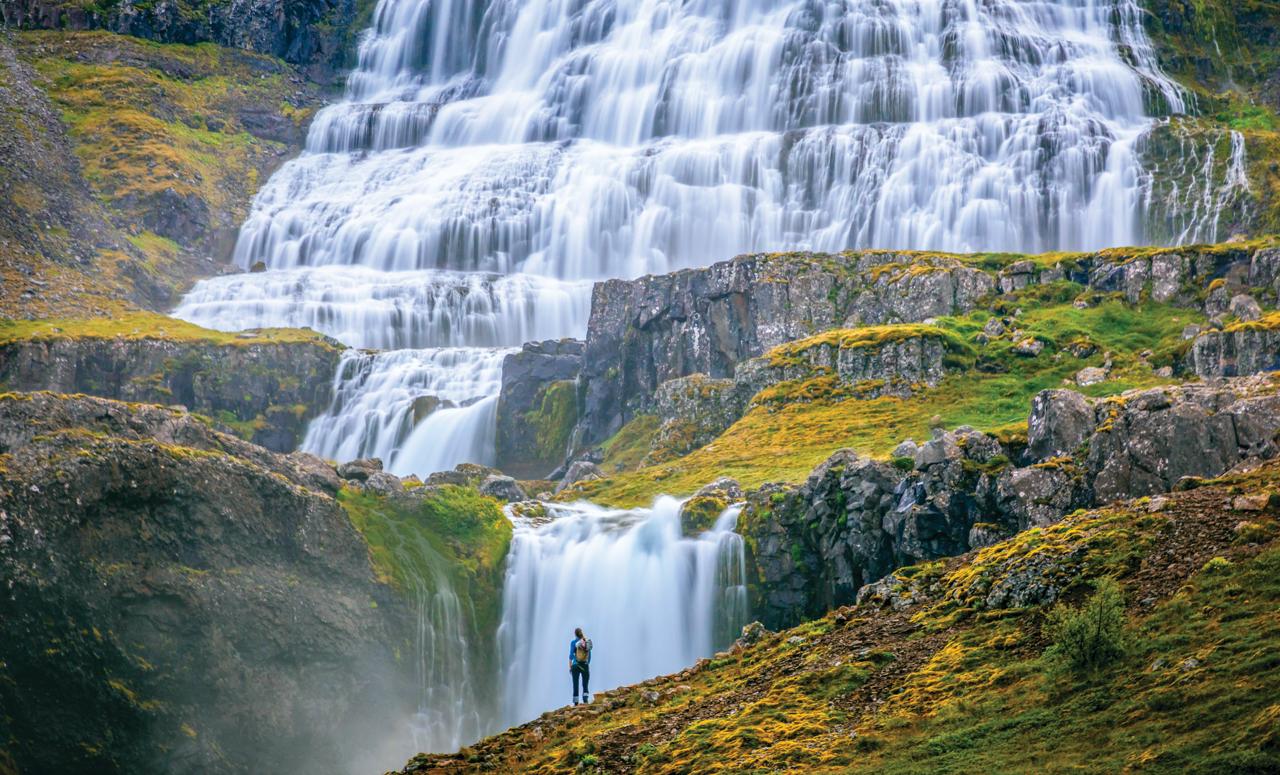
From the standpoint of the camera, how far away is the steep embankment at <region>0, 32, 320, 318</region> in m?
91.2

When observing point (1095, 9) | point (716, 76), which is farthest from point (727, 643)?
point (1095, 9)

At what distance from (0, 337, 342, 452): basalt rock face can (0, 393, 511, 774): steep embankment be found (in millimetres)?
37904

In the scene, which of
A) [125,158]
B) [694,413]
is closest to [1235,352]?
[694,413]

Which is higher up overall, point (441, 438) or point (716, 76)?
point (716, 76)

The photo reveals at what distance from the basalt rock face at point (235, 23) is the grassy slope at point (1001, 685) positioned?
440ft

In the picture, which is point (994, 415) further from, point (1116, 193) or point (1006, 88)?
point (1006, 88)

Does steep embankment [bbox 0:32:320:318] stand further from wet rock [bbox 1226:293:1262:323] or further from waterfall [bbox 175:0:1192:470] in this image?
wet rock [bbox 1226:293:1262:323]

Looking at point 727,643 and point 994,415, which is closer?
point 727,643

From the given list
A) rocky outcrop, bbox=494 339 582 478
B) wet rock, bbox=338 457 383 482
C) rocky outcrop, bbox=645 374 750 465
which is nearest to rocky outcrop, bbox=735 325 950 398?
rocky outcrop, bbox=645 374 750 465

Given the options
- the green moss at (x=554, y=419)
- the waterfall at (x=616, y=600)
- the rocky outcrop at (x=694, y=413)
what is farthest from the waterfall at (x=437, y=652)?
the green moss at (x=554, y=419)

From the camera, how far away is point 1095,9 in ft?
356

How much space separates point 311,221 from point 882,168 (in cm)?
5380

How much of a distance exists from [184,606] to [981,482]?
961 inches

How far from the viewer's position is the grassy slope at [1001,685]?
51.6ft
